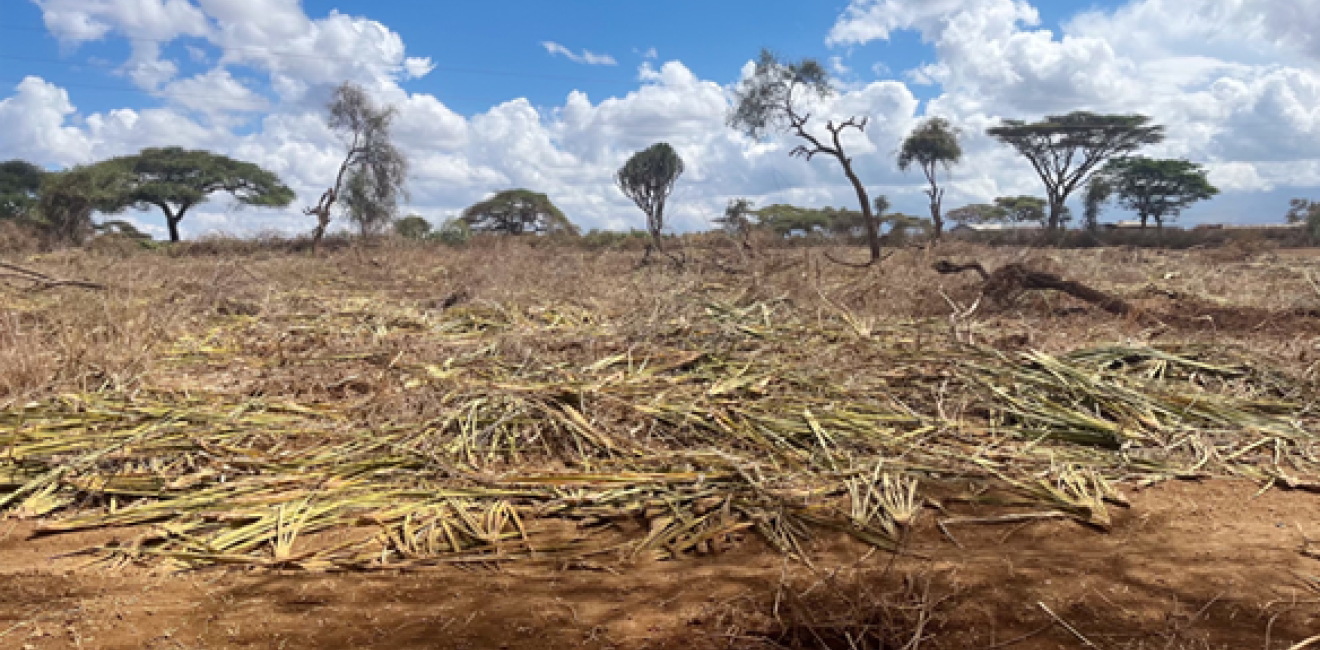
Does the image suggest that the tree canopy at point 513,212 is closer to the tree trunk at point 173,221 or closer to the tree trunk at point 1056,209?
the tree trunk at point 173,221

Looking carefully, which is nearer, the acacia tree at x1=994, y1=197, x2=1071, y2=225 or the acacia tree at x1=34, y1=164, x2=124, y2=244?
the acacia tree at x1=34, y1=164, x2=124, y2=244

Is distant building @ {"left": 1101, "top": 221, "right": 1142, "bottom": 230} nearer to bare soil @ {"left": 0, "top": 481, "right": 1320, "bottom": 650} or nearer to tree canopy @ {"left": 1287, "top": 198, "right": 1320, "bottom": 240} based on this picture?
tree canopy @ {"left": 1287, "top": 198, "right": 1320, "bottom": 240}

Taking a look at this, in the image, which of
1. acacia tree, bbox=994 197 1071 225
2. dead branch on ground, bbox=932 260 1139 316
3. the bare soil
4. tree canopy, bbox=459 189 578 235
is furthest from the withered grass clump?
acacia tree, bbox=994 197 1071 225

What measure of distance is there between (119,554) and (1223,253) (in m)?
15.4

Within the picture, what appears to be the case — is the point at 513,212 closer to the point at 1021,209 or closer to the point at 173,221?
the point at 173,221

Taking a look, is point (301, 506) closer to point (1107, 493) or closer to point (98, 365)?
point (98, 365)

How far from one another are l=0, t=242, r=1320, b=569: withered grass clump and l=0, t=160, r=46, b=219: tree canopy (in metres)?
22.4

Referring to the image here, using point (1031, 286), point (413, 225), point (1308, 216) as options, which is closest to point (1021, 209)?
point (1308, 216)

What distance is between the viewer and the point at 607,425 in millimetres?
3492

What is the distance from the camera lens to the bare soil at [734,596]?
187cm

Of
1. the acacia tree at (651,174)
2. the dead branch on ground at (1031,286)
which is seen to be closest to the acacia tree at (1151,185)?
the acacia tree at (651,174)

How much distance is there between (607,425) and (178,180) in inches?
1053

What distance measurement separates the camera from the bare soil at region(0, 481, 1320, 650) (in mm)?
1865

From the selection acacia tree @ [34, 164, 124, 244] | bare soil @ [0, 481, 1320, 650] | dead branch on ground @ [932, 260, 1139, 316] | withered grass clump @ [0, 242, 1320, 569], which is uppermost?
acacia tree @ [34, 164, 124, 244]
